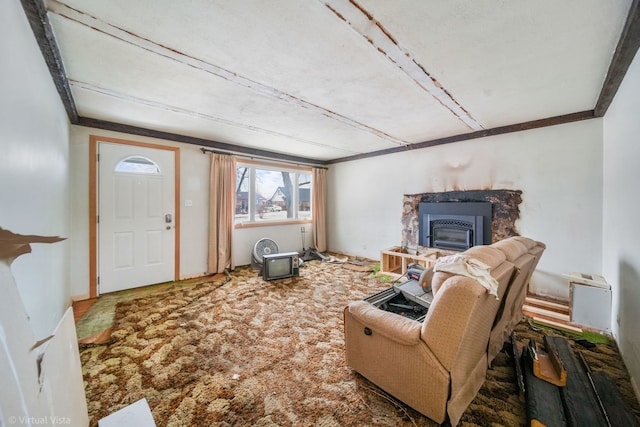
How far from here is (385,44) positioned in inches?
64.2

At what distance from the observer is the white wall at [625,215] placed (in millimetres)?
1639

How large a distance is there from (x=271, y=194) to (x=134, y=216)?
235cm

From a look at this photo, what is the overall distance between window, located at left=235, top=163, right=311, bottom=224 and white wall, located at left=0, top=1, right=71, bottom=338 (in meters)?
2.59

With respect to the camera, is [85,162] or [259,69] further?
[85,162]

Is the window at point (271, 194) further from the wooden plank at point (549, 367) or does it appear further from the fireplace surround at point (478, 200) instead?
the wooden plank at point (549, 367)

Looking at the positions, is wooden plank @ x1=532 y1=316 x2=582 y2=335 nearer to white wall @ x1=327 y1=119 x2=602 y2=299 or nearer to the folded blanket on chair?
white wall @ x1=327 y1=119 x2=602 y2=299

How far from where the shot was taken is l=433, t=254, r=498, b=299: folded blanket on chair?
1170 mm

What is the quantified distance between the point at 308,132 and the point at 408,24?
7.22ft

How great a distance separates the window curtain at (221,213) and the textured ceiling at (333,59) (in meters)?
1.05

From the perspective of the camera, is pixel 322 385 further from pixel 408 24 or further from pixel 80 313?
pixel 80 313

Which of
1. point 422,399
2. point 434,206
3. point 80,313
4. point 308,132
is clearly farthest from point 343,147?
point 80,313

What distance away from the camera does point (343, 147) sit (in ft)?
14.6

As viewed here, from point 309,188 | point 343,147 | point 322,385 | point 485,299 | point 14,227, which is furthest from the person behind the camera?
point 309,188

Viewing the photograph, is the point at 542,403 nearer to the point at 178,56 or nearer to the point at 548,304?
the point at 548,304
